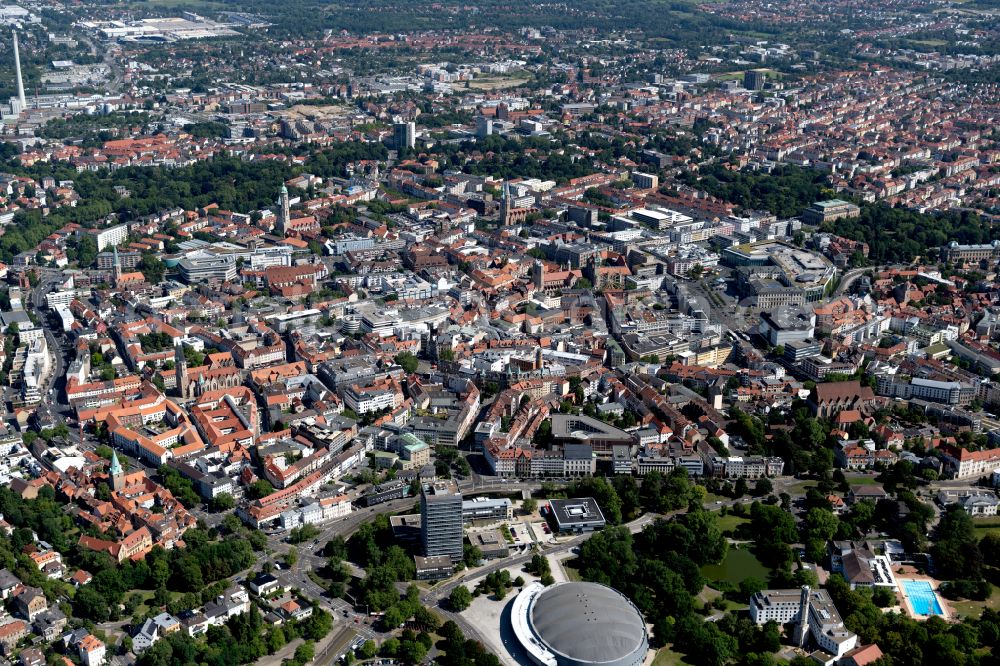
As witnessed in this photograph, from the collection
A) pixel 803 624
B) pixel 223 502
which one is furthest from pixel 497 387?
pixel 803 624

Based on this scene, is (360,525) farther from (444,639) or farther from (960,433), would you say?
(960,433)

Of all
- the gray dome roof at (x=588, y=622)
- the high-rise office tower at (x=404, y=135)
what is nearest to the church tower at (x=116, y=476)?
the gray dome roof at (x=588, y=622)

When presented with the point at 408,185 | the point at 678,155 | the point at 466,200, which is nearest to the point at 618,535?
the point at 466,200

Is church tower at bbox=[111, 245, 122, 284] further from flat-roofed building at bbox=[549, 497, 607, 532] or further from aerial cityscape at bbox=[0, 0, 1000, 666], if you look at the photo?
flat-roofed building at bbox=[549, 497, 607, 532]

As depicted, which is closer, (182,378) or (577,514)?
(577,514)

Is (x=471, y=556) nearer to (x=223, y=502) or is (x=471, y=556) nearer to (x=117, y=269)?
(x=223, y=502)

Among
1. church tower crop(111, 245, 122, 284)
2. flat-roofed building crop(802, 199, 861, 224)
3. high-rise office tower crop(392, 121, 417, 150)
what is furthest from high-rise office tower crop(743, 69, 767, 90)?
church tower crop(111, 245, 122, 284)

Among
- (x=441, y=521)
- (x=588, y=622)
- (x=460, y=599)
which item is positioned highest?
(x=441, y=521)
